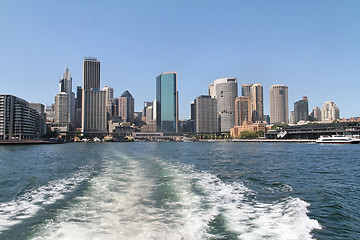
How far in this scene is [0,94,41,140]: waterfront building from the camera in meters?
162

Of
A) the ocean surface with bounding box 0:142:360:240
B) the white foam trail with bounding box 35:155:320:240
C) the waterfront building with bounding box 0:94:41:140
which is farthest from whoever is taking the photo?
the waterfront building with bounding box 0:94:41:140

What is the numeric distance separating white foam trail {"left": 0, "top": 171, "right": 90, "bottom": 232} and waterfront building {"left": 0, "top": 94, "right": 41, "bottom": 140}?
6689 inches

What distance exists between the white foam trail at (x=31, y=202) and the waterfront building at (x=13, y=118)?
557 ft

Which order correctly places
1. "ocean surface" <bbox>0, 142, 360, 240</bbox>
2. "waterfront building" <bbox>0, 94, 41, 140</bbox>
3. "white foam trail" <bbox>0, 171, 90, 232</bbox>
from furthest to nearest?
1. "waterfront building" <bbox>0, 94, 41, 140</bbox>
2. "white foam trail" <bbox>0, 171, 90, 232</bbox>
3. "ocean surface" <bbox>0, 142, 360, 240</bbox>

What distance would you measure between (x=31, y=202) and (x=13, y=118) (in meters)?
180

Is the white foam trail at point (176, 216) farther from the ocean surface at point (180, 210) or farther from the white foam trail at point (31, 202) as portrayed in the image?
the white foam trail at point (31, 202)

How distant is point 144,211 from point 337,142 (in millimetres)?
125684

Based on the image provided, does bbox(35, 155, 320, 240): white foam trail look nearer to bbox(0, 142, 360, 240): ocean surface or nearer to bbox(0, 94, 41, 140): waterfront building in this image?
bbox(0, 142, 360, 240): ocean surface

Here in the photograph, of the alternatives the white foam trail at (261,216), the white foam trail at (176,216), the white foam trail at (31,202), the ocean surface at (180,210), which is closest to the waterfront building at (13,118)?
the ocean surface at (180,210)

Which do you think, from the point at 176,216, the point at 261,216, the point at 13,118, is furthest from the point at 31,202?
the point at 13,118

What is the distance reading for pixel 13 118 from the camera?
167 meters

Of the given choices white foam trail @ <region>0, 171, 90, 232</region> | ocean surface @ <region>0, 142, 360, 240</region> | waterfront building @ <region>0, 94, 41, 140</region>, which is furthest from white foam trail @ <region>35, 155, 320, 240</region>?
waterfront building @ <region>0, 94, 41, 140</region>

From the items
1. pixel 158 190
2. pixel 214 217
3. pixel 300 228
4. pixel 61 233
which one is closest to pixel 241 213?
pixel 214 217

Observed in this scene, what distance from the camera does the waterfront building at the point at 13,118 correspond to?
161625 millimetres
